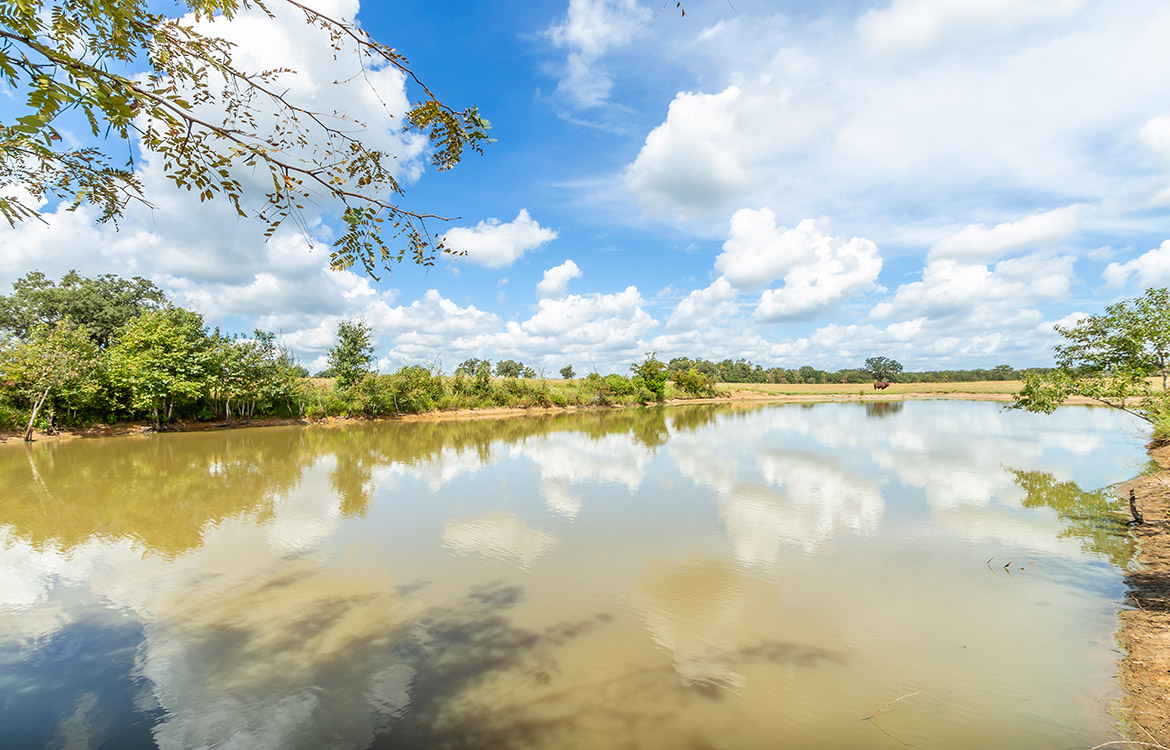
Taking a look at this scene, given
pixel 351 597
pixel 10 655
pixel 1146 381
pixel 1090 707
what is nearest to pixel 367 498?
pixel 351 597

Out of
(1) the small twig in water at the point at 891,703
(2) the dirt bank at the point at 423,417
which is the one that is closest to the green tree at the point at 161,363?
(2) the dirt bank at the point at 423,417

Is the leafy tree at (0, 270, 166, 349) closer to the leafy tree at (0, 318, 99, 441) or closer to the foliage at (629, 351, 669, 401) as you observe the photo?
the leafy tree at (0, 318, 99, 441)

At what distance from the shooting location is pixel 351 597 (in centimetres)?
553

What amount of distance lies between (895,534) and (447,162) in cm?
876

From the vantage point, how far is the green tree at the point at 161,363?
21438 millimetres

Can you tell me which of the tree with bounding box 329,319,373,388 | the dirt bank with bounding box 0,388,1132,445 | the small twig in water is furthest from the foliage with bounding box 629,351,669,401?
the small twig in water

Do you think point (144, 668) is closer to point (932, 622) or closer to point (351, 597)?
point (351, 597)

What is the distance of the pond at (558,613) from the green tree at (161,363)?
465 inches

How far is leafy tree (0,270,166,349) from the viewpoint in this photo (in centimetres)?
2803

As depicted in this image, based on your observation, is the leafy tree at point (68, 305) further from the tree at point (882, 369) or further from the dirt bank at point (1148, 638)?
the tree at point (882, 369)

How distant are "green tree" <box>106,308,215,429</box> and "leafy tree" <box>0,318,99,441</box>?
3.14ft

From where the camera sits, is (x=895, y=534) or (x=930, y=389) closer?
(x=895, y=534)

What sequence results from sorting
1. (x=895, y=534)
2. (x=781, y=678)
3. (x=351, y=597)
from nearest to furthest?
(x=781, y=678)
(x=351, y=597)
(x=895, y=534)

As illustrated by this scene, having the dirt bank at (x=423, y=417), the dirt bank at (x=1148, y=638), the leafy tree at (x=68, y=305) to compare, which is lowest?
the dirt bank at (x=1148, y=638)
